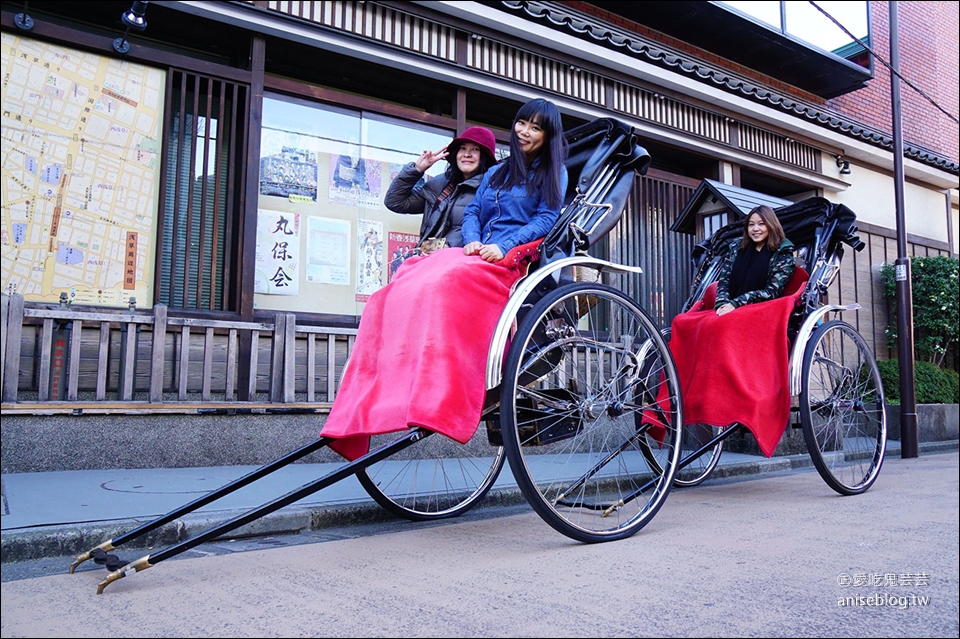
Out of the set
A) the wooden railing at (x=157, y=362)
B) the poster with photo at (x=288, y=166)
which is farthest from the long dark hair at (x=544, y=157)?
the poster with photo at (x=288, y=166)

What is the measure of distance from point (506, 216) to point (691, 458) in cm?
184

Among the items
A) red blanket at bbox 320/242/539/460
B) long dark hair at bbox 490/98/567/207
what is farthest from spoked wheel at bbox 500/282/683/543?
long dark hair at bbox 490/98/567/207

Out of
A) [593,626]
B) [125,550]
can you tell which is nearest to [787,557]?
[593,626]

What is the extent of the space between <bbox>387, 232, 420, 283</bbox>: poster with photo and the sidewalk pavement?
2547mm

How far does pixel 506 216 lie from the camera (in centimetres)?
363

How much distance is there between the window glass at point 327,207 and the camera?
21.7 feet

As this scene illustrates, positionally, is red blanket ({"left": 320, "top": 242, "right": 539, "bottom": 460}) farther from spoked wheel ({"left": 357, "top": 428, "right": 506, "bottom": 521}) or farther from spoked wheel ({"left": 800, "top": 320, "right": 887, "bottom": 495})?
spoked wheel ({"left": 800, "top": 320, "right": 887, "bottom": 495})

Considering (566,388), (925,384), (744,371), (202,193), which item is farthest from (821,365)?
(925,384)

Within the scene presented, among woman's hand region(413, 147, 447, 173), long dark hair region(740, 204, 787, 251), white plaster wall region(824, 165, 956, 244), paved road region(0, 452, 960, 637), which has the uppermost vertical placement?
white plaster wall region(824, 165, 956, 244)

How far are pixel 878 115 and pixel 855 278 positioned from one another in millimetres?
4187

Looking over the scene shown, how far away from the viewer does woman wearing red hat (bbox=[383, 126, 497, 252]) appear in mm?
4066

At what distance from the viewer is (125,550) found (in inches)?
126

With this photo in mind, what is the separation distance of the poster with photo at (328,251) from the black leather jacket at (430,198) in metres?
2.46

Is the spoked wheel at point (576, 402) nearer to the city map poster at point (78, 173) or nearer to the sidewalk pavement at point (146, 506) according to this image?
the sidewalk pavement at point (146, 506)
